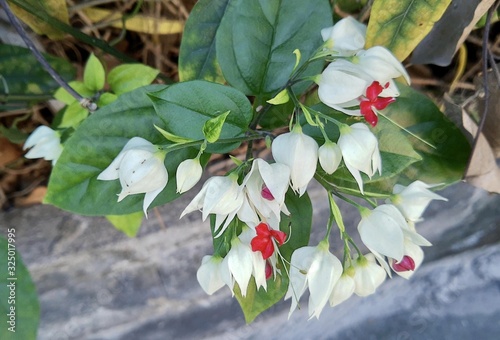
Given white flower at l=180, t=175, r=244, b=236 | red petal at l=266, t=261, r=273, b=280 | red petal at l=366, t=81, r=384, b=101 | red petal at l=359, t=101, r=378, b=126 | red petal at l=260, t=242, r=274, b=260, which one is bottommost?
red petal at l=266, t=261, r=273, b=280

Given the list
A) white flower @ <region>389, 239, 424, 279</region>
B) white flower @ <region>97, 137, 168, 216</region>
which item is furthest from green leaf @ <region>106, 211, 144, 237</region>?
white flower @ <region>389, 239, 424, 279</region>

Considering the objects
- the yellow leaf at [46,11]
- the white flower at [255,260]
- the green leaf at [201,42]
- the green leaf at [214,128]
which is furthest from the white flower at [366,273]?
the yellow leaf at [46,11]

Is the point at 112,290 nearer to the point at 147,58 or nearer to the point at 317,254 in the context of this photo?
the point at 147,58

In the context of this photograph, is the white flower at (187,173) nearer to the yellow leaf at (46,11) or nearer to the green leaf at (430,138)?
the green leaf at (430,138)

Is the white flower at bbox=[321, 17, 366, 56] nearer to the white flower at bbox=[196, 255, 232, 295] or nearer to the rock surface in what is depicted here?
the white flower at bbox=[196, 255, 232, 295]

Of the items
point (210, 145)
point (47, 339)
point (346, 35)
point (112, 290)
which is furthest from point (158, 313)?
point (346, 35)

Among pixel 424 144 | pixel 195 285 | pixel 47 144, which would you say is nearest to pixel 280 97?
pixel 424 144

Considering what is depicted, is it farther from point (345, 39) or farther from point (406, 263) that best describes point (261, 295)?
point (345, 39)
